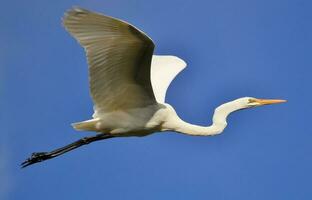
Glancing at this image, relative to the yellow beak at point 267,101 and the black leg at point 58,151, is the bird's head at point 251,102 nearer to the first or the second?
the yellow beak at point 267,101

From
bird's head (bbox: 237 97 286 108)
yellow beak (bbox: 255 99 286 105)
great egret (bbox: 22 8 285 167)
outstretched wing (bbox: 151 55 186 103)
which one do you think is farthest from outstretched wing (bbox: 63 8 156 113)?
yellow beak (bbox: 255 99 286 105)

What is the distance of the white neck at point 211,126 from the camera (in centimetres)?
1390

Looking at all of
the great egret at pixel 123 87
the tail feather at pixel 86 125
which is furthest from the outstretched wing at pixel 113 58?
the tail feather at pixel 86 125

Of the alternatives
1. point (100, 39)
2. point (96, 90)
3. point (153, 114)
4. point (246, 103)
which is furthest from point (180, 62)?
point (100, 39)

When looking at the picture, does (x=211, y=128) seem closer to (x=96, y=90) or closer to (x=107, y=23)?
(x=96, y=90)

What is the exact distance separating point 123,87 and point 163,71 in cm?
363

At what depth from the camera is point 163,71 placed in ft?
54.0

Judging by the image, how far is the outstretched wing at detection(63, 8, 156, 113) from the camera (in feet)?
35.5

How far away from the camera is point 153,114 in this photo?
13.6 metres

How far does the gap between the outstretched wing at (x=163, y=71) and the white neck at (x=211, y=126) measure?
1.33 metres

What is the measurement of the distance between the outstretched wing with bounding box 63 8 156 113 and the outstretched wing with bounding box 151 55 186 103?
205 cm

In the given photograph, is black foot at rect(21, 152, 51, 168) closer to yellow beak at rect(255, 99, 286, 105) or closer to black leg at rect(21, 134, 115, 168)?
black leg at rect(21, 134, 115, 168)

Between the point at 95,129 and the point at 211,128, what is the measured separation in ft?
8.10

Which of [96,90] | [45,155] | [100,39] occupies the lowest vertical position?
[45,155]
